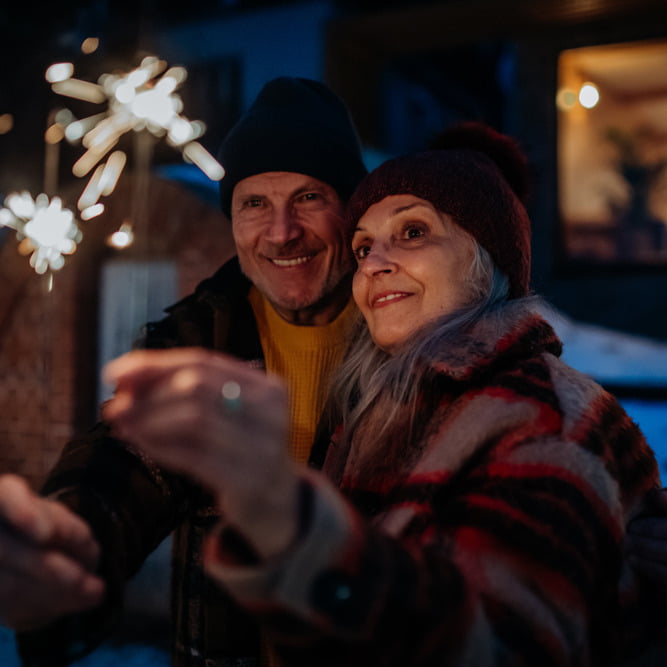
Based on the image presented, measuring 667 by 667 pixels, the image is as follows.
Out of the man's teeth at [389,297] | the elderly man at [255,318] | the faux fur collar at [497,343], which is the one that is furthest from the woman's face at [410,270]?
the elderly man at [255,318]

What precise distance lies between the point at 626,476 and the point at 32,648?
120 cm

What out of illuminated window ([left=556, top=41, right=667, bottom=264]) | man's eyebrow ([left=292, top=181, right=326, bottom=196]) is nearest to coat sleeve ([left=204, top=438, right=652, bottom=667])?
man's eyebrow ([left=292, top=181, right=326, bottom=196])

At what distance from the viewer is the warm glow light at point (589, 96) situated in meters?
5.48

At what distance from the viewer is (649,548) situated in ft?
4.74

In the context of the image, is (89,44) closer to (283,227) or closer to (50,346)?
(50,346)

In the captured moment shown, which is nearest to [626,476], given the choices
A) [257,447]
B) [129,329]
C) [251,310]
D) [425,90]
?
[257,447]

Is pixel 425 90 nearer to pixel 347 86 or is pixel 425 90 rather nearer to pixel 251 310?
pixel 347 86

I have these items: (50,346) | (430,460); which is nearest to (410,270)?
(430,460)

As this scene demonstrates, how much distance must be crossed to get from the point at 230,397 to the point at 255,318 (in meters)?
1.57

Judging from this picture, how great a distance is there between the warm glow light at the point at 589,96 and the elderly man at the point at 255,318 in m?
3.50

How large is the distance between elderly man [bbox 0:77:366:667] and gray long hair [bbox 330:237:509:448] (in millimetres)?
267

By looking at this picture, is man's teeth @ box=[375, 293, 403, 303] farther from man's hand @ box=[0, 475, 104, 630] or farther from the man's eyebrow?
man's hand @ box=[0, 475, 104, 630]

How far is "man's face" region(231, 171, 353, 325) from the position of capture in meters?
2.35

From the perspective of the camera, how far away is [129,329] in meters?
6.05
